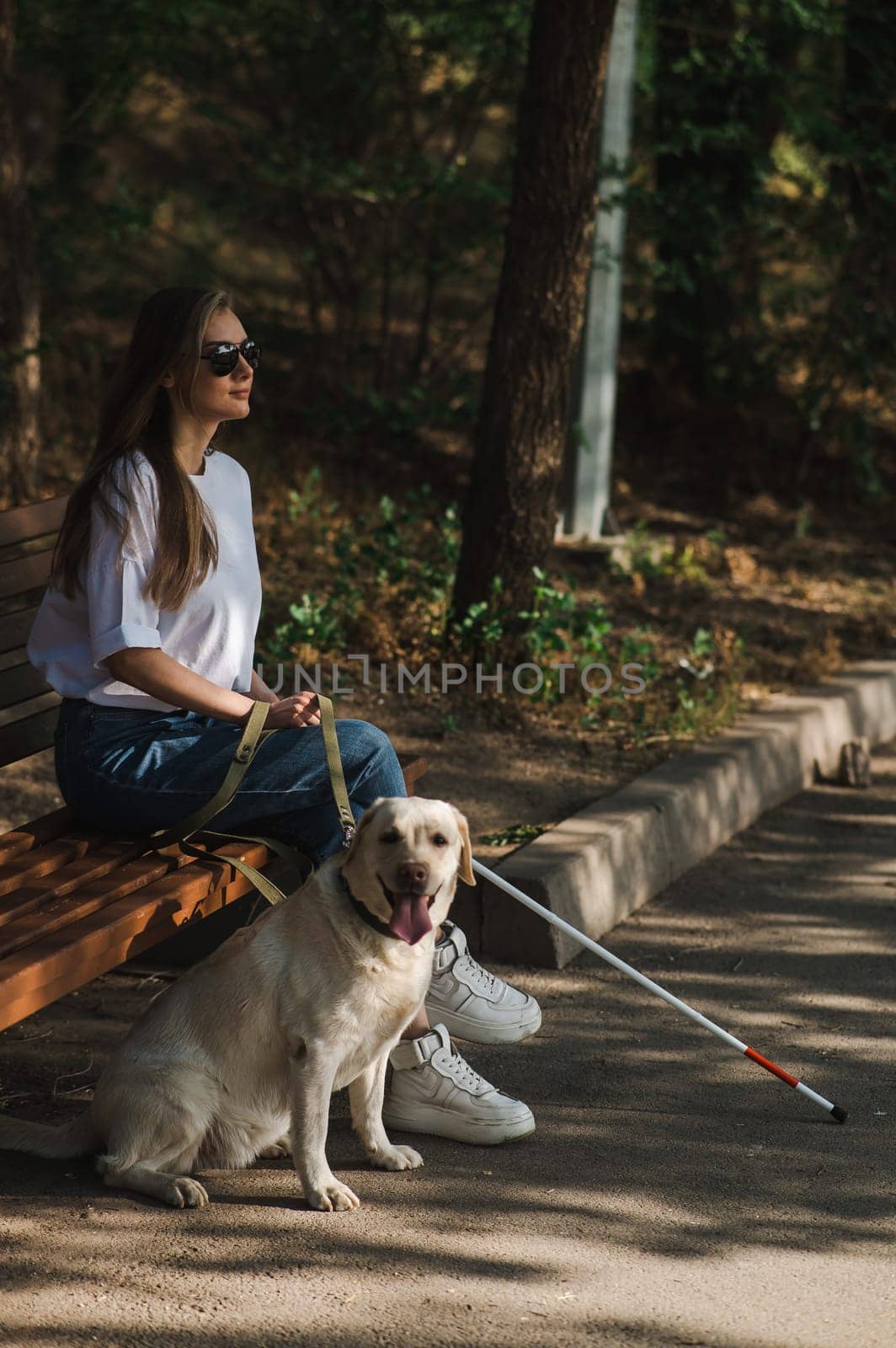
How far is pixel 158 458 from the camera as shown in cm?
386

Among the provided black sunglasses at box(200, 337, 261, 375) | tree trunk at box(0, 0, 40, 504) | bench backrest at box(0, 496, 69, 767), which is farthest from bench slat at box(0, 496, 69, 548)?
tree trunk at box(0, 0, 40, 504)

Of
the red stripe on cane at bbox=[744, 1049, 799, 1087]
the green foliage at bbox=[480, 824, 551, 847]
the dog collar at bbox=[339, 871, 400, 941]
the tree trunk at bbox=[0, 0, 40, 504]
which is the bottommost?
the red stripe on cane at bbox=[744, 1049, 799, 1087]

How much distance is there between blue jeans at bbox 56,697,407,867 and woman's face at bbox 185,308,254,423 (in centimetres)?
73

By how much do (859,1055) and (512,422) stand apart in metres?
3.08

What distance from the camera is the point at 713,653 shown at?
7500 mm

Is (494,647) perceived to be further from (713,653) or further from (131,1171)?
(131,1171)

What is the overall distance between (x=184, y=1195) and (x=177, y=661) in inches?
46.1

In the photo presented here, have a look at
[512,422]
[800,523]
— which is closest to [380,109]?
[800,523]

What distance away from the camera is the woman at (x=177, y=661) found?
3734 mm

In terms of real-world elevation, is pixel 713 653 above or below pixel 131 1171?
above

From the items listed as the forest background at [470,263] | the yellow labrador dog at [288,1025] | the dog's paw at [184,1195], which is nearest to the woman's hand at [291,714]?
the yellow labrador dog at [288,1025]

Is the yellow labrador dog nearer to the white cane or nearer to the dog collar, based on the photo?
the dog collar

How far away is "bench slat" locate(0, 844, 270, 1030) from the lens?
123 inches

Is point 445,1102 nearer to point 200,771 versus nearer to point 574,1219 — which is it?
point 574,1219
